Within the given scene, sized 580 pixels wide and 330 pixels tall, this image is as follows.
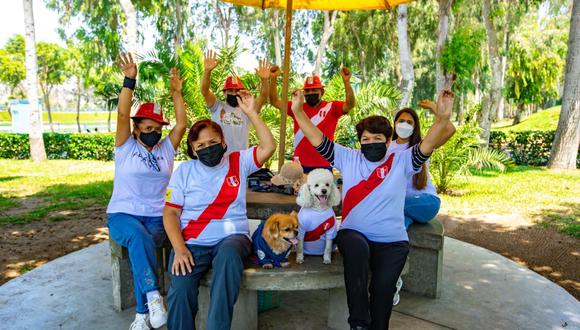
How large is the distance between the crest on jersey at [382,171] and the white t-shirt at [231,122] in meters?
1.93

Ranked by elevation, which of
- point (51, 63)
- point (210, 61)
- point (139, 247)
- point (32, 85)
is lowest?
point (139, 247)

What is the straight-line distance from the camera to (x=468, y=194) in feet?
32.4

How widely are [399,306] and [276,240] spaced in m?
1.71

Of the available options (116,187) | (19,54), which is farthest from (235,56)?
(19,54)

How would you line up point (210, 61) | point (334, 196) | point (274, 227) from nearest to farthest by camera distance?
point (274, 227)
point (334, 196)
point (210, 61)

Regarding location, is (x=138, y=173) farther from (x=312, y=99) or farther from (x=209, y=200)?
(x=312, y=99)

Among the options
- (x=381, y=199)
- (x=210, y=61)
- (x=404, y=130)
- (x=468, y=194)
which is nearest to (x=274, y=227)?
(x=381, y=199)

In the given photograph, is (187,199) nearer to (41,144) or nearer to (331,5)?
(331,5)

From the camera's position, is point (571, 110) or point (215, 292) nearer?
point (215, 292)

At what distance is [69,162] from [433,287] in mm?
15794

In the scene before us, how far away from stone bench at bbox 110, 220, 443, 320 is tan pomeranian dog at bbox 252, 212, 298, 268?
72mm

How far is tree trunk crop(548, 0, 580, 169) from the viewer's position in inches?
471

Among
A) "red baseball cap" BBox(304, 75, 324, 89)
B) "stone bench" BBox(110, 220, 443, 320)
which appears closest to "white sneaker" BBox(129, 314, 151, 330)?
"stone bench" BBox(110, 220, 443, 320)

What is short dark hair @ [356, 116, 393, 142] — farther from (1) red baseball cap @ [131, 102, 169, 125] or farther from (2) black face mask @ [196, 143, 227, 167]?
(1) red baseball cap @ [131, 102, 169, 125]
